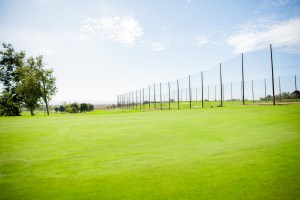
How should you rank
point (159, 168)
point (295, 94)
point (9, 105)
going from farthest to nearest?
point (9, 105)
point (295, 94)
point (159, 168)

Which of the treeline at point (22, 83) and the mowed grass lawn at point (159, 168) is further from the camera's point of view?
the treeline at point (22, 83)

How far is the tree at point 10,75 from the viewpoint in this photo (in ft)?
166

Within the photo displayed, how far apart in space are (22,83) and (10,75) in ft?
24.6

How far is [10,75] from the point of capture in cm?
5434

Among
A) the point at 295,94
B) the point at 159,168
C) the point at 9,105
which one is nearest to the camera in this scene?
the point at 159,168

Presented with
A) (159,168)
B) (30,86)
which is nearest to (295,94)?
(159,168)

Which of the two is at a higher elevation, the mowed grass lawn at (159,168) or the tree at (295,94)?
the tree at (295,94)

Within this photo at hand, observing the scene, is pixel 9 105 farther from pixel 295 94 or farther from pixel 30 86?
pixel 295 94

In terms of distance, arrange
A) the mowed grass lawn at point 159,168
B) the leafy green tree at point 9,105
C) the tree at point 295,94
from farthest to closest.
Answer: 1. the leafy green tree at point 9,105
2. the tree at point 295,94
3. the mowed grass lawn at point 159,168

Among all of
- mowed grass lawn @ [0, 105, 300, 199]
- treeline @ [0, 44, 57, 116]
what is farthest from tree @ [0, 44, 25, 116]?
mowed grass lawn @ [0, 105, 300, 199]

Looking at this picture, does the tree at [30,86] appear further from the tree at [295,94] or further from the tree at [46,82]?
the tree at [295,94]

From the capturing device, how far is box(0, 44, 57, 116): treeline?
49.9m

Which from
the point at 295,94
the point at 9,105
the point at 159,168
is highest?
the point at 295,94

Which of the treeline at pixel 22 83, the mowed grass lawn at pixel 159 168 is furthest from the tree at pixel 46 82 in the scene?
the mowed grass lawn at pixel 159 168
